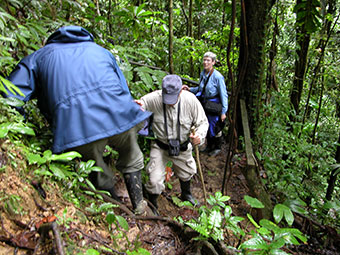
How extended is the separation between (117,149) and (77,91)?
2.93 feet

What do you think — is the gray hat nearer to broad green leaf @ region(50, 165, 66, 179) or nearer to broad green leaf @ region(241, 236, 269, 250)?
broad green leaf @ region(50, 165, 66, 179)

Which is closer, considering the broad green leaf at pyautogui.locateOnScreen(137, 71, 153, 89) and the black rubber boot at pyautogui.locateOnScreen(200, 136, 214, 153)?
the broad green leaf at pyautogui.locateOnScreen(137, 71, 153, 89)

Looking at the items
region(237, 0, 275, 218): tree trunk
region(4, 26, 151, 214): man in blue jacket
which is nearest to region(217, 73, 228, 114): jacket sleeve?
region(237, 0, 275, 218): tree trunk

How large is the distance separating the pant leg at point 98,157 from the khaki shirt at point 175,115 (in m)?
1.12

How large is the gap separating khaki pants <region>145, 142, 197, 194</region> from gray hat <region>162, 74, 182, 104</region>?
79 cm

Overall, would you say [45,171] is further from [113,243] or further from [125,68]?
[125,68]

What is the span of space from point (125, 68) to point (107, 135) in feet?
5.66

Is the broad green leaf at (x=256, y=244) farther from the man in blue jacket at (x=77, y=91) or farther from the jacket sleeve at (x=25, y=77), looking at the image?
the jacket sleeve at (x=25, y=77)

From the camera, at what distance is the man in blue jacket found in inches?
86.4

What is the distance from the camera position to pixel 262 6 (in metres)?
4.37

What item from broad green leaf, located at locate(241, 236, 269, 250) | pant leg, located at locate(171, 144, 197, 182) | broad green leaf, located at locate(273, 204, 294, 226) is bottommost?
pant leg, located at locate(171, 144, 197, 182)

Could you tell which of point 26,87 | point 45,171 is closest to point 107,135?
point 45,171

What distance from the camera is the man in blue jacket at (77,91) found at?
220 centimetres

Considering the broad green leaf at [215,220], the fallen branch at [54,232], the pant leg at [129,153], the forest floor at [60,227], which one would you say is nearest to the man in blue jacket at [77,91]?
the pant leg at [129,153]
